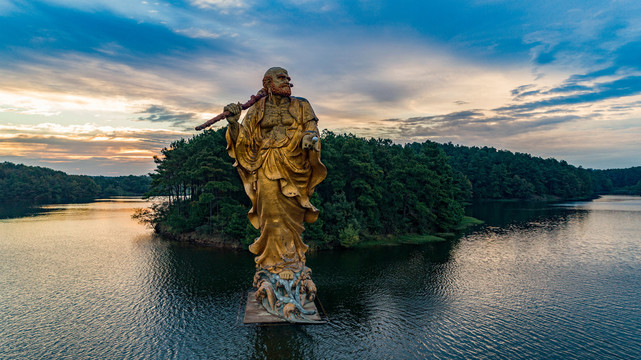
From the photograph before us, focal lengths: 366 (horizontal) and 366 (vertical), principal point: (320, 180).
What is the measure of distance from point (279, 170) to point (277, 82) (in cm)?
297

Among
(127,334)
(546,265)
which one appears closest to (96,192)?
(127,334)

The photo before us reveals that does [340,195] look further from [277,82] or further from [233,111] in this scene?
[233,111]

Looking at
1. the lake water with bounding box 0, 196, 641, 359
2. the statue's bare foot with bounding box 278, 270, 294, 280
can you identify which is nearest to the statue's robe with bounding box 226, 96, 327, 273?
the statue's bare foot with bounding box 278, 270, 294, 280

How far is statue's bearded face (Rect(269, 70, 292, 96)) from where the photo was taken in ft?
40.1

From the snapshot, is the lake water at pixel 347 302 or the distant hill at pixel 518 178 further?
the distant hill at pixel 518 178

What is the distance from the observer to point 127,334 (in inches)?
540

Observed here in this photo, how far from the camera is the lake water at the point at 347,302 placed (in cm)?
1263

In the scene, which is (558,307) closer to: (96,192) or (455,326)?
(455,326)

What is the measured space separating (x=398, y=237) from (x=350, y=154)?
29.9ft

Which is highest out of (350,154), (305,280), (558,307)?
(350,154)

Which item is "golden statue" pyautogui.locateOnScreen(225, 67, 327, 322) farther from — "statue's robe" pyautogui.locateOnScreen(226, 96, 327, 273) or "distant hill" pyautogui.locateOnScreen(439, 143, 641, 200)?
"distant hill" pyautogui.locateOnScreen(439, 143, 641, 200)

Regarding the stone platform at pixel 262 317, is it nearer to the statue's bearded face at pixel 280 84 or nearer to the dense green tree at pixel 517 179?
the statue's bearded face at pixel 280 84

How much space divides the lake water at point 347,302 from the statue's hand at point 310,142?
6385 millimetres

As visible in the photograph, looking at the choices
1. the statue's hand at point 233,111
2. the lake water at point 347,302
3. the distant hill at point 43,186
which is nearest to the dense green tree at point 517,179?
the lake water at point 347,302
